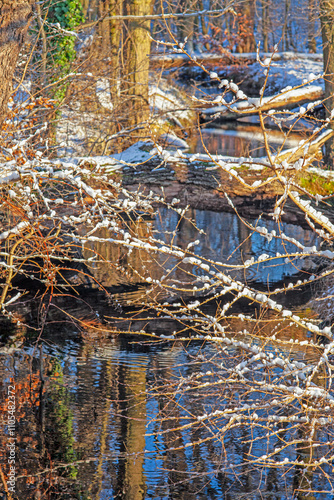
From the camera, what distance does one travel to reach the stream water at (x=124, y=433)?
12.6ft

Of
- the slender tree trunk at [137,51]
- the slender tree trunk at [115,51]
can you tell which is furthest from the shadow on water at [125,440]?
the slender tree trunk at [137,51]

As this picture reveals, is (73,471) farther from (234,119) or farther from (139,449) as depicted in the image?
(234,119)

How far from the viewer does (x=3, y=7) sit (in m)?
2.86

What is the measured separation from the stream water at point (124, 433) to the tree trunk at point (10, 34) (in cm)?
139

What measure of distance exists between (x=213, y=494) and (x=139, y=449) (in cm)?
72

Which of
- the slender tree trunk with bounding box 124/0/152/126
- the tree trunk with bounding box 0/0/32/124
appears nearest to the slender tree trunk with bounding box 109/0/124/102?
the slender tree trunk with bounding box 124/0/152/126

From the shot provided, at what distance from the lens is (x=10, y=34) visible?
2926 mm

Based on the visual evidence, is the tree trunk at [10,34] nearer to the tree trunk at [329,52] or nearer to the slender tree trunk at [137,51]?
the tree trunk at [329,52]

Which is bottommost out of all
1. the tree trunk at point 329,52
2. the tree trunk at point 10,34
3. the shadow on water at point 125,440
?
the shadow on water at point 125,440

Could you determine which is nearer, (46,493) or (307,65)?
(46,493)

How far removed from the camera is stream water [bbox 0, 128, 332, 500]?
12.6 ft

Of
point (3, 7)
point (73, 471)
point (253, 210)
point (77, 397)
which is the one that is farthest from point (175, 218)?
point (3, 7)

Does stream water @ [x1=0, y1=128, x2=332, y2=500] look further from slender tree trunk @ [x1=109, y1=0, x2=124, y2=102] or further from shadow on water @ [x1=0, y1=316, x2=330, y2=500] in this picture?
slender tree trunk @ [x1=109, y1=0, x2=124, y2=102]

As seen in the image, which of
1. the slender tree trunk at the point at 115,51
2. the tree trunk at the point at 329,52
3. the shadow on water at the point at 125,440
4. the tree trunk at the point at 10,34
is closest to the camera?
the tree trunk at the point at 10,34
